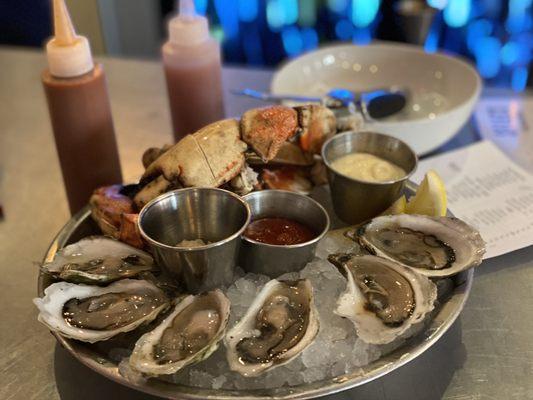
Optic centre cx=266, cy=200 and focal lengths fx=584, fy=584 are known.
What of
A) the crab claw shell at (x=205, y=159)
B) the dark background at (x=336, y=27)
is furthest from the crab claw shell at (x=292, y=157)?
the dark background at (x=336, y=27)

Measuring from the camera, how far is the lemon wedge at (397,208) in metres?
0.95

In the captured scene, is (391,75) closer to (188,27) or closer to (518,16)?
Result: (188,27)

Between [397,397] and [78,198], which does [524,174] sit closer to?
[397,397]

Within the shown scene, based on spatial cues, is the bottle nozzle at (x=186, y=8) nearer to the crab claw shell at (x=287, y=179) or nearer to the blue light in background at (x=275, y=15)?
the crab claw shell at (x=287, y=179)

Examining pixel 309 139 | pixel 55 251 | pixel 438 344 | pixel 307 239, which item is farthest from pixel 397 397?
pixel 55 251

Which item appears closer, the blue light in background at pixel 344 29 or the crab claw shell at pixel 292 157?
the crab claw shell at pixel 292 157

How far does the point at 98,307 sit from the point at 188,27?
58 cm

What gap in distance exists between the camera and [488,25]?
274 centimetres

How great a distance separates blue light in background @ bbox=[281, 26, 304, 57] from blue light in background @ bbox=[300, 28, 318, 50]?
2 cm

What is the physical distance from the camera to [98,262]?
0.85 metres

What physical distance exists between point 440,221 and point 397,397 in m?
0.26

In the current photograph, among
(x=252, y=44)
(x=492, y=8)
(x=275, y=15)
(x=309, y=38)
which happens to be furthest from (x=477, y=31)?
(x=252, y=44)

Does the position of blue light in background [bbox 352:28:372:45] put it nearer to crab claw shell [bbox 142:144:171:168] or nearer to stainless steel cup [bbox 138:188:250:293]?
crab claw shell [bbox 142:144:171:168]

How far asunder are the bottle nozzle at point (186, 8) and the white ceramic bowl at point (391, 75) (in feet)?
1.11
